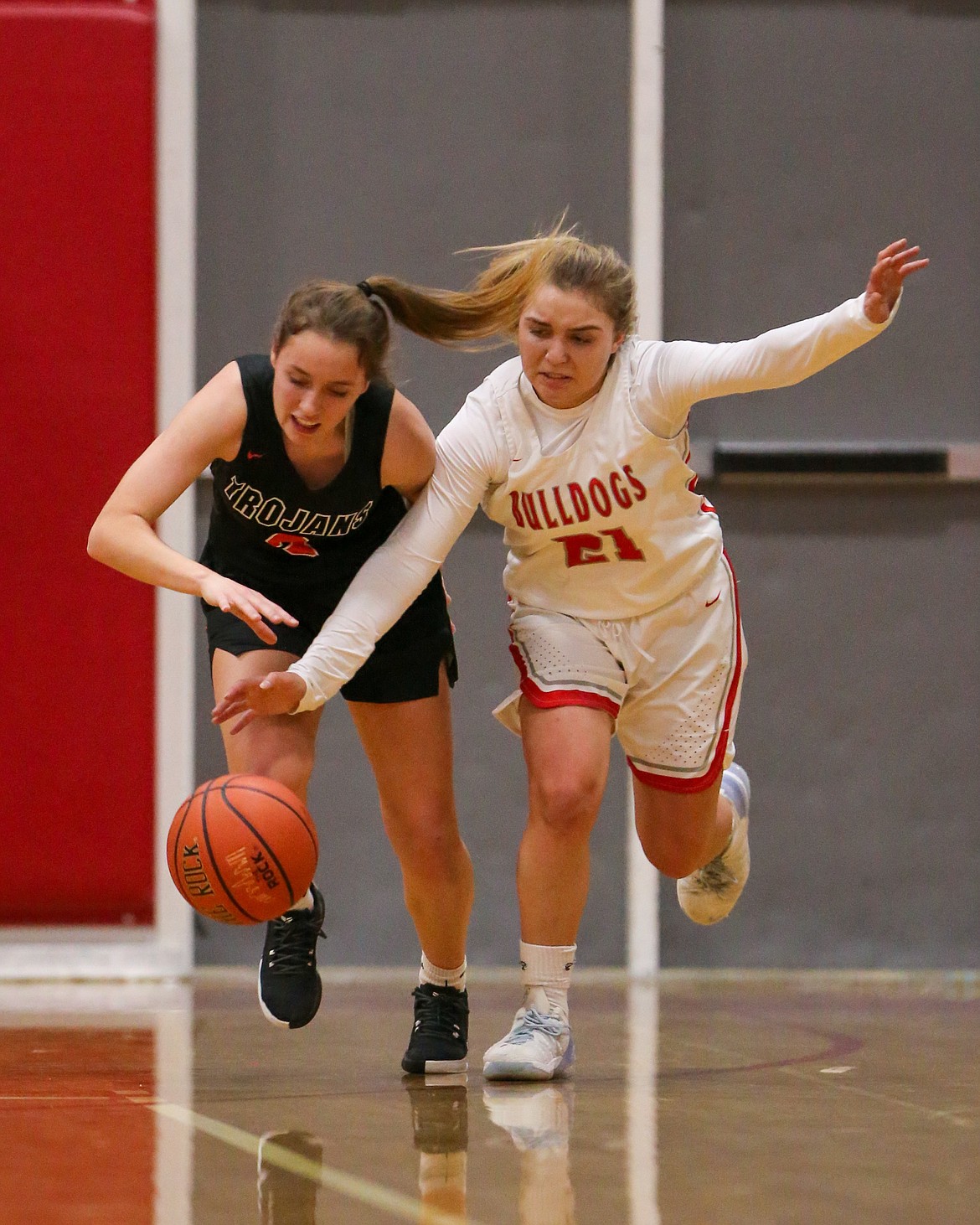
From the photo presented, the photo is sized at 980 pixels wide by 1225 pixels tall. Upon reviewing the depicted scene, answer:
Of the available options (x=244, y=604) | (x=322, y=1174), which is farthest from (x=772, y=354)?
(x=322, y=1174)

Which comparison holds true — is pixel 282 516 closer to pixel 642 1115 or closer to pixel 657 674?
pixel 657 674

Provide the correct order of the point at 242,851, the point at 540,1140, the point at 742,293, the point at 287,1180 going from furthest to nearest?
the point at 742,293, the point at 242,851, the point at 540,1140, the point at 287,1180

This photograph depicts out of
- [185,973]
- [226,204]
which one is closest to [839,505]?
[226,204]

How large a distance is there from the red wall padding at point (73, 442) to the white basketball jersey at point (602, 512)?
207cm

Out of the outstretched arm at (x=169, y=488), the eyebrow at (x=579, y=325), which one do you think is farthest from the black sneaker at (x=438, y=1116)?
the eyebrow at (x=579, y=325)

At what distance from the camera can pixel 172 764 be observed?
475 cm

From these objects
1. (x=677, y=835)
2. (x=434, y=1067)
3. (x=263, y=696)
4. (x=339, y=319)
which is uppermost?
(x=339, y=319)

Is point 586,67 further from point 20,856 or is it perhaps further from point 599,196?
point 20,856

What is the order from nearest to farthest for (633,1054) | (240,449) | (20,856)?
(240,449) → (633,1054) → (20,856)

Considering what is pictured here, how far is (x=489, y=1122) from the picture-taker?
2396 millimetres

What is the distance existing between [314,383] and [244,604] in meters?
0.40

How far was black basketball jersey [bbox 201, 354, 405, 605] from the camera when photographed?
111 inches

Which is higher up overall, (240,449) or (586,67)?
(586,67)

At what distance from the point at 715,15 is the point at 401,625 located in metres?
2.80
